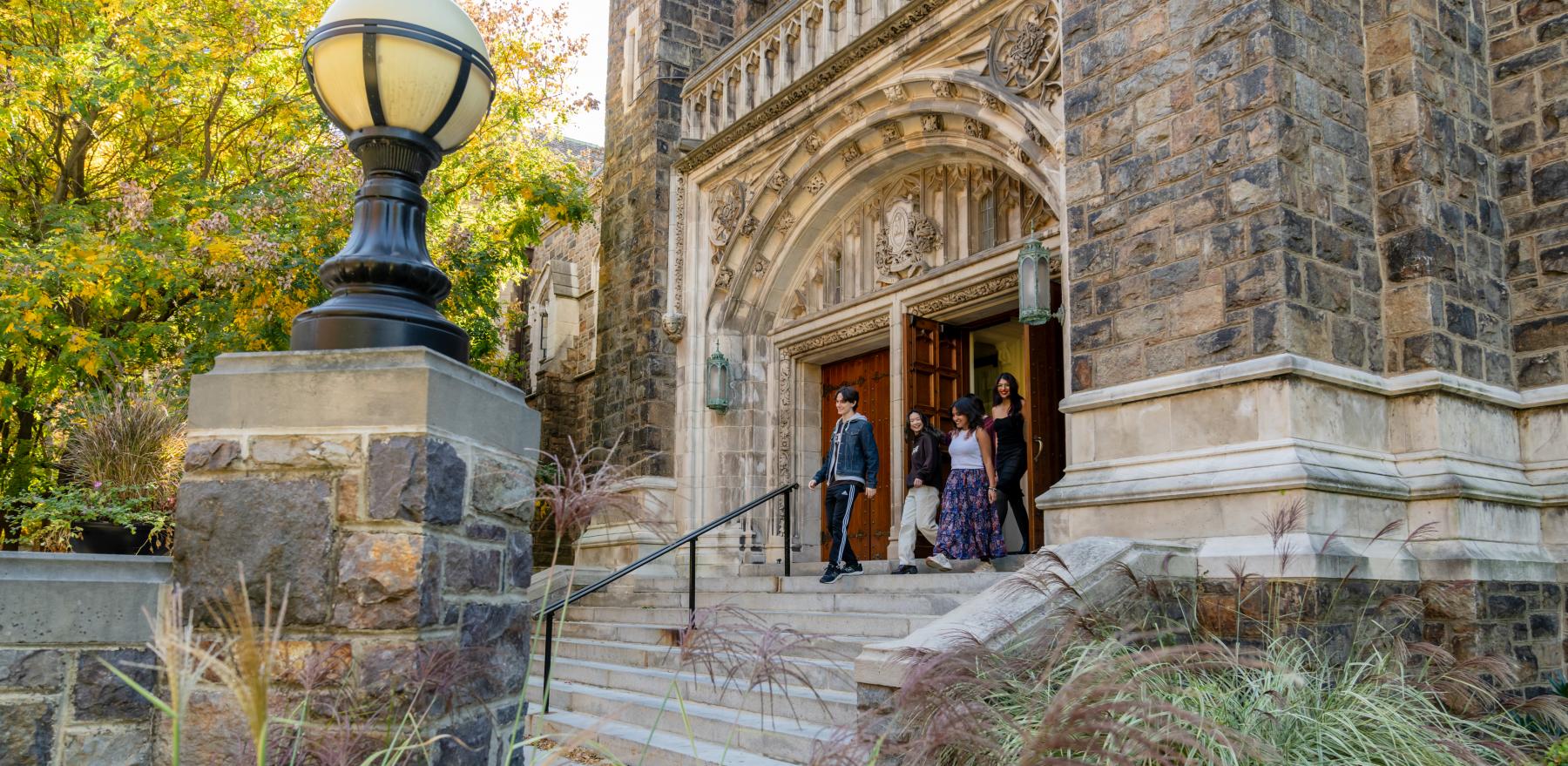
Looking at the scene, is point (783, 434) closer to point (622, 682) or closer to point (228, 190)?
point (622, 682)

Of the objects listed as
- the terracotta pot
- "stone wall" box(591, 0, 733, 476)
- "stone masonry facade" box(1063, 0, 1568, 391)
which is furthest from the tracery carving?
the terracotta pot

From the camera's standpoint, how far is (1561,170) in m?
6.32

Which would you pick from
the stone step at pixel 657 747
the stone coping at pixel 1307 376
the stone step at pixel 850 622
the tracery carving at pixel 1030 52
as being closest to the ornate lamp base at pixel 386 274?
the stone step at pixel 657 747

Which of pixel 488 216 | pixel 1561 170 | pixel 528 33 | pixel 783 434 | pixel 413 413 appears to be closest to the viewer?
pixel 413 413

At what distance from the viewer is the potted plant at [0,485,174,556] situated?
20.8 ft

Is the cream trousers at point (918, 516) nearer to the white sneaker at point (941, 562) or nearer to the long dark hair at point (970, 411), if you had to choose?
the white sneaker at point (941, 562)

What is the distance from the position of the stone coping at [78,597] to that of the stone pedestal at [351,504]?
0.49ft

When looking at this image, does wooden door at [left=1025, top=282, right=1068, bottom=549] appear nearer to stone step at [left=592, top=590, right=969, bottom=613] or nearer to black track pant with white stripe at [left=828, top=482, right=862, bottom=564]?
black track pant with white stripe at [left=828, top=482, right=862, bottom=564]

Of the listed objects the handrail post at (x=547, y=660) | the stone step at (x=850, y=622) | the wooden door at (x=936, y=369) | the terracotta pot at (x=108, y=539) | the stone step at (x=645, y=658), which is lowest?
the stone step at (x=645, y=658)

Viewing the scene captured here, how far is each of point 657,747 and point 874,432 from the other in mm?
5356

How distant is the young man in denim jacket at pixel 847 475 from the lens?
7.55m

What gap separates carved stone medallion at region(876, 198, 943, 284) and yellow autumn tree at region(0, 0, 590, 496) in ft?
15.1

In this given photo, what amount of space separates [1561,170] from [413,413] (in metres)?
6.59

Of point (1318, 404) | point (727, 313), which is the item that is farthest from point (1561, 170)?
point (727, 313)
